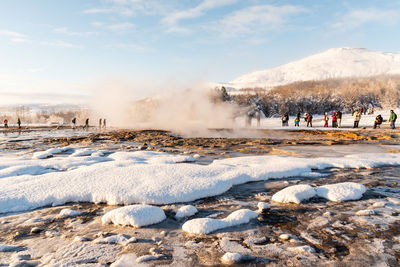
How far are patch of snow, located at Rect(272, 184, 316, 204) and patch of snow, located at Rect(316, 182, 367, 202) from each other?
0.77 ft

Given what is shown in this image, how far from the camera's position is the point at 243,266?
8.15 ft

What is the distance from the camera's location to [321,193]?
4.63 metres

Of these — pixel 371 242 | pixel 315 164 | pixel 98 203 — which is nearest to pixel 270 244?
pixel 371 242

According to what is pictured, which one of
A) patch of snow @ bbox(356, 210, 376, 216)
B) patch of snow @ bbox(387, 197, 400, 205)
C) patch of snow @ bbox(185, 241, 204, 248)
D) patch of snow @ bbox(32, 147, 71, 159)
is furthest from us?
patch of snow @ bbox(32, 147, 71, 159)

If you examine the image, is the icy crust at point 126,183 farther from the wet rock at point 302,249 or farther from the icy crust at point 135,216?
the wet rock at point 302,249

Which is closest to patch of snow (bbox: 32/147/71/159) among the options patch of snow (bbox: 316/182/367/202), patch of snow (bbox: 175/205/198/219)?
patch of snow (bbox: 175/205/198/219)

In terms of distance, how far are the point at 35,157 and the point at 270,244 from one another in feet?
29.3

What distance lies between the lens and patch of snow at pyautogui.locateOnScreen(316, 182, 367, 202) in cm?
444

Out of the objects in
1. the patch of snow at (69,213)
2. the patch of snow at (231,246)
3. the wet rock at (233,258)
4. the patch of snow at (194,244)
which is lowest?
the patch of snow at (69,213)

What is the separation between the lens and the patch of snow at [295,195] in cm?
432

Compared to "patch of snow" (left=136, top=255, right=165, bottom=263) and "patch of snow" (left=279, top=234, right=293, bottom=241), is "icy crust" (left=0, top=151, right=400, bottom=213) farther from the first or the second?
"patch of snow" (left=279, top=234, right=293, bottom=241)

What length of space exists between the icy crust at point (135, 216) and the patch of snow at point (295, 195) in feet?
6.89

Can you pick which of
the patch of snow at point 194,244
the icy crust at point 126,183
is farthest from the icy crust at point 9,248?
the patch of snow at point 194,244

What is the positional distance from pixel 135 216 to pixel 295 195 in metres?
2.76
